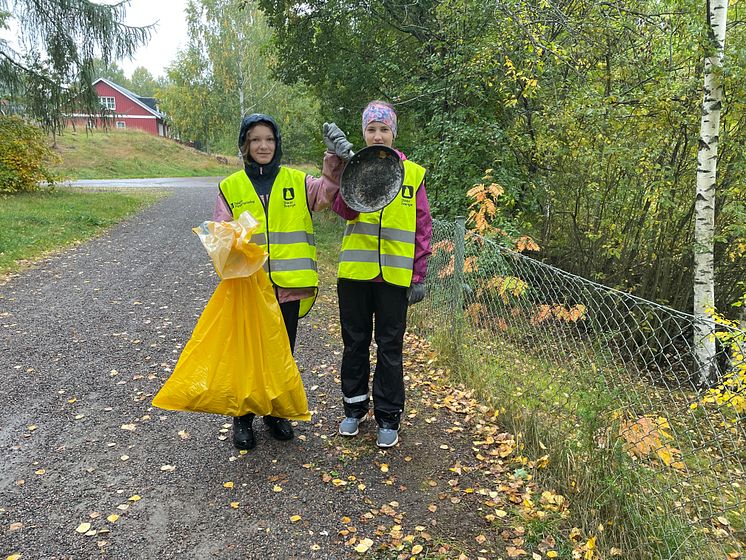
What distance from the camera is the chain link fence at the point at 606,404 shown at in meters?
2.26

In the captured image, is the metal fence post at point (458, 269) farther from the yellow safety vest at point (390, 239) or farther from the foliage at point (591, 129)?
the foliage at point (591, 129)

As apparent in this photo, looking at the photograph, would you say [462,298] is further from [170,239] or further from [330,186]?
[170,239]

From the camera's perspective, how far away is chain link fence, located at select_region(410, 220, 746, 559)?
7.41 ft

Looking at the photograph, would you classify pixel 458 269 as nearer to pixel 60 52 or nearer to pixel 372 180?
pixel 372 180

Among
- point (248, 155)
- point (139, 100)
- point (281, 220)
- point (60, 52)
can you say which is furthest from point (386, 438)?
point (139, 100)

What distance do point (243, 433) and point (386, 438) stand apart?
864mm

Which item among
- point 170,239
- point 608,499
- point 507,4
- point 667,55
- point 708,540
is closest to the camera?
point 708,540

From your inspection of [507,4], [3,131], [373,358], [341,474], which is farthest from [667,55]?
[3,131]

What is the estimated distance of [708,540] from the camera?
7.39 feet

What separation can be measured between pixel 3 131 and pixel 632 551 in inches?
687

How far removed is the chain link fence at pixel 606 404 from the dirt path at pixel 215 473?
0.32 m

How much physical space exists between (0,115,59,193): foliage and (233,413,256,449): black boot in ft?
48.7

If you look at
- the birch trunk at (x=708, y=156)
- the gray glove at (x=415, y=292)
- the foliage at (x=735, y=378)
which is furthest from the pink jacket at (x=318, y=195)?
the birch trunk at (x=708, y=156)

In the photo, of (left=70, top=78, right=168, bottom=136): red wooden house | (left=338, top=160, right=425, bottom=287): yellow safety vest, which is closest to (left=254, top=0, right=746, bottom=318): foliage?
(left=338, top=160, right=425, bottom=287): yellow safety vest
